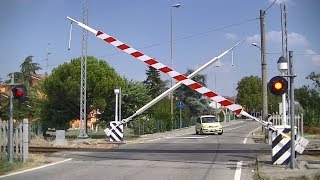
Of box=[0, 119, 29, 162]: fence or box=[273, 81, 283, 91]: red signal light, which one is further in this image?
box=[0, 119, 29, 162]: fence

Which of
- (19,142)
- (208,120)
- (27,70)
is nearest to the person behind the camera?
(19,142)

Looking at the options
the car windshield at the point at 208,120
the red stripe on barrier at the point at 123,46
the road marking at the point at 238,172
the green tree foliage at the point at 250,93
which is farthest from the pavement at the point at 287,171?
the green tree foliage at the point at 250,93

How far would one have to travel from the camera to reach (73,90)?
37906mm

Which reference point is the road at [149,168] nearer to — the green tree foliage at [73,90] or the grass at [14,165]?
the grass at [14,165]

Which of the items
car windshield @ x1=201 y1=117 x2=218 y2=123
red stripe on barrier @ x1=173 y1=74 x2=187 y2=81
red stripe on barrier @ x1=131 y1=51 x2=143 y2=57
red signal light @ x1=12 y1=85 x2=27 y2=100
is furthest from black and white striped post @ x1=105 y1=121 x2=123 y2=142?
car windshield @ x1=201 y1=117 x2=218 y2=123

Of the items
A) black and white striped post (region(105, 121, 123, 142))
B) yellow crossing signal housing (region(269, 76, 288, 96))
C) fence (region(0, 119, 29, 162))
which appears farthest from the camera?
black and white striped post (region(105, 121, 123, 142))

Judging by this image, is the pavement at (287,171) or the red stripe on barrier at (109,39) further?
the red stripe on barrier at (109,39)

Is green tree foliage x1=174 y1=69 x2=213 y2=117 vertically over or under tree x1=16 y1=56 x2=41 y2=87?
under

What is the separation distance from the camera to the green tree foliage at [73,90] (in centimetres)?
3850

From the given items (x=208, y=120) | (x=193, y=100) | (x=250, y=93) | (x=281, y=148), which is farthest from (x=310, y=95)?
(x=281, y=148)

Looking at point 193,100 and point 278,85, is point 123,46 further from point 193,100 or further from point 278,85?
point 193,100

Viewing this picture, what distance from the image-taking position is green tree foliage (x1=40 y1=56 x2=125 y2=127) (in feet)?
126

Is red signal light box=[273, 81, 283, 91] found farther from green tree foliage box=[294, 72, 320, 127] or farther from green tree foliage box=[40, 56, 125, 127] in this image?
green tree foliage box=[294, 72, 320, 127]

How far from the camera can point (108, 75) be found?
132 ft
